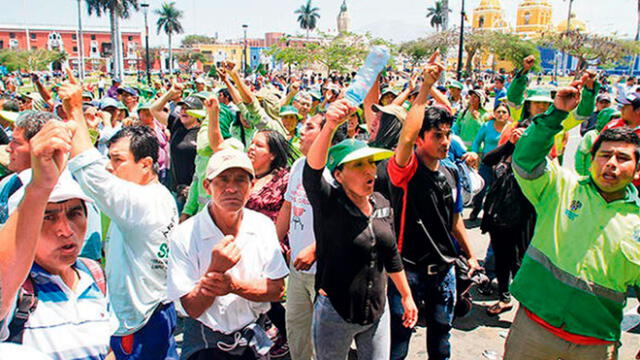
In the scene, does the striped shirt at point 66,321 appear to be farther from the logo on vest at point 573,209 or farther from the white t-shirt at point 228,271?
the logo on vest at point 573,209

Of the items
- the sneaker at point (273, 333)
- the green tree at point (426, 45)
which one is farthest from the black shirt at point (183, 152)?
the green tree at point (426, 45)

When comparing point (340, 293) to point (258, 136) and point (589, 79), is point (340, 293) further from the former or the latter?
point (589, 79)

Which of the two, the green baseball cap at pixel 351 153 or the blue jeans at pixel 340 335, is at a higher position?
the green baseball cap at pixel 351 153

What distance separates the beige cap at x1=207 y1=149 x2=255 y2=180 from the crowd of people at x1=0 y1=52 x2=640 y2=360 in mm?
10

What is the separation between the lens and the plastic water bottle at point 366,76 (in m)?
2.56

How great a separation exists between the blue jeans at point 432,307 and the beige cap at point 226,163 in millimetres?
1564

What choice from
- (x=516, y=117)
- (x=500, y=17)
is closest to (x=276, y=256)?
(x=516, y=117)

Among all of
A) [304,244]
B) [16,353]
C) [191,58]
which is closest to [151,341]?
[304,244]

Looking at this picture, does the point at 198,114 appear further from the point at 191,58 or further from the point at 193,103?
the point at 191,58

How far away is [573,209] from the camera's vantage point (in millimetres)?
2771

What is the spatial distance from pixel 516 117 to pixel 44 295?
5351 mm

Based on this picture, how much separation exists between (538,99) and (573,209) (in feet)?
7.63

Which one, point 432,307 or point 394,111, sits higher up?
point 394,111

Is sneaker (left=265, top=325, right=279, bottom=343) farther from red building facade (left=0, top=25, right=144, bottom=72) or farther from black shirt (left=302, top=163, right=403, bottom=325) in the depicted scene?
red building facade (left=0, top=25, right=144, bottom=72)
